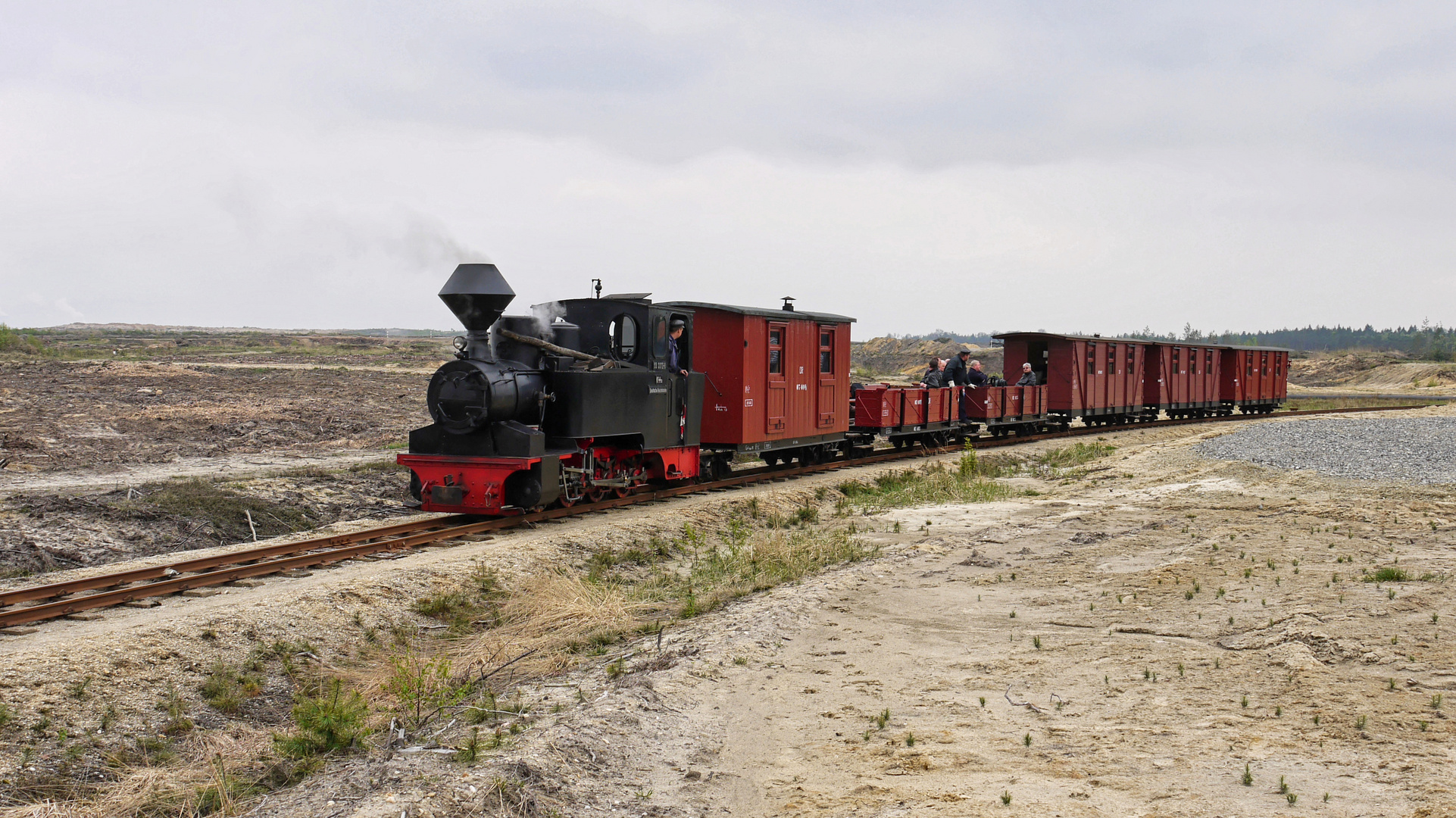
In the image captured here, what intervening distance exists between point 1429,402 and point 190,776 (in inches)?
2016

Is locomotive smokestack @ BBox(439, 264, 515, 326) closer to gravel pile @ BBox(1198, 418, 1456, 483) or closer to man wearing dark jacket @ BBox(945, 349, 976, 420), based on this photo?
gravel pile @ BBox(1198, 418, 1456, 483)

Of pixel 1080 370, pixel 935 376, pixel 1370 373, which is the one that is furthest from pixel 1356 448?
pixel 1370 373

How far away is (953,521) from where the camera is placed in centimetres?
1408

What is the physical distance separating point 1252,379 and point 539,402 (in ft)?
118

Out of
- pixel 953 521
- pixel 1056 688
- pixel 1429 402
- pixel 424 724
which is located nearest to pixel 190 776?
pixel 424 724

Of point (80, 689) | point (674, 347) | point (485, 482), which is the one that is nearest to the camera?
point (80, 689)

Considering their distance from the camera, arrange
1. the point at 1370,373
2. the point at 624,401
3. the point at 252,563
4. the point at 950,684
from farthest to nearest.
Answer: the point at 1370,373 < the point at 624,401 < the point at 252,563 < the point at 950,684

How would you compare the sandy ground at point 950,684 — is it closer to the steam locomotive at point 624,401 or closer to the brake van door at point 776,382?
the steam locomotive at point 624,401

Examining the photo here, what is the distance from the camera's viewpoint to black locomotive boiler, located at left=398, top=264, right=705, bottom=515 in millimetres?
12320

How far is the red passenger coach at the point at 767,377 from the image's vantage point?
16156 mm

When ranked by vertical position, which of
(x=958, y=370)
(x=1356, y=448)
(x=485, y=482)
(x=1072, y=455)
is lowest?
(x=1072, y=455)

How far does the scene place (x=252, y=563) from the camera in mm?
10500

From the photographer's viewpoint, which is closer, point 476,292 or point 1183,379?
point 476,292

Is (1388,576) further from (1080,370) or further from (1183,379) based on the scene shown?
(1183,379)
